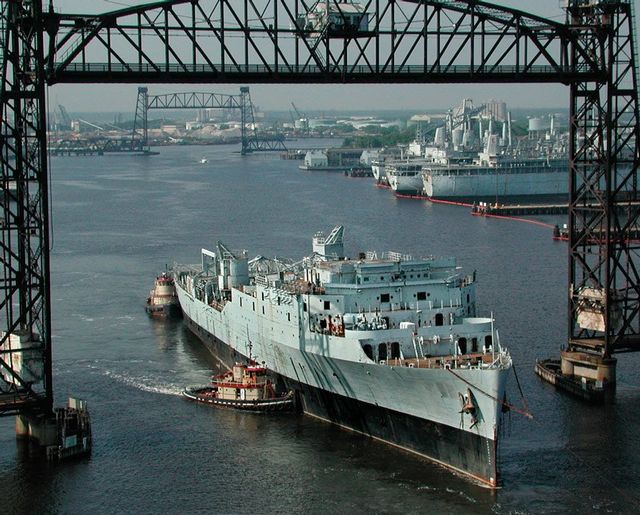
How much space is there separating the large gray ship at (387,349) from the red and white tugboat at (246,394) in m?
0.62

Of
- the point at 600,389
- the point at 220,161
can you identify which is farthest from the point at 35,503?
the point at 220,161

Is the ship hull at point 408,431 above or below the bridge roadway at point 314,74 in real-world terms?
below

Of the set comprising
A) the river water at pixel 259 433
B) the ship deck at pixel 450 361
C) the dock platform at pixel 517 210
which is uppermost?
the dock platform at pixel 517 210

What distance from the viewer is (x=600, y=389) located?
1426 inches

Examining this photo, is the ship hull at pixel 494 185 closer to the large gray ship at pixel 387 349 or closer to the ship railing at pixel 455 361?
the large gray ship at pixel 387 349

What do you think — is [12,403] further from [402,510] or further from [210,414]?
[402,510]

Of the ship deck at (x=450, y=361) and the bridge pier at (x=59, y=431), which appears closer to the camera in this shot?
the ship deck at (x=450, y=361)

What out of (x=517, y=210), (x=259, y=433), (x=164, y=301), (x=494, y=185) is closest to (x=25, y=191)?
(x=259, y=433)

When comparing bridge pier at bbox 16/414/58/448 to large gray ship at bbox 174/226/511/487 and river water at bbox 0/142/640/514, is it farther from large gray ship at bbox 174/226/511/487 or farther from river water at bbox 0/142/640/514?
large gray ship at bbox 174/226/511/487

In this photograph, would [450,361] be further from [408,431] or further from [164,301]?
[164,301]

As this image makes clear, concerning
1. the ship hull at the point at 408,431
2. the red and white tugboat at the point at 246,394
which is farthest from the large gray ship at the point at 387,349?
the red and white tugboat at the point at 246,394

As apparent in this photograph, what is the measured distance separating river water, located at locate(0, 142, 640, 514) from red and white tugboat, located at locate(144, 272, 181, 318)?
3.54 feet

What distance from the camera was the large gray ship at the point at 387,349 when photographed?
98.2 feet

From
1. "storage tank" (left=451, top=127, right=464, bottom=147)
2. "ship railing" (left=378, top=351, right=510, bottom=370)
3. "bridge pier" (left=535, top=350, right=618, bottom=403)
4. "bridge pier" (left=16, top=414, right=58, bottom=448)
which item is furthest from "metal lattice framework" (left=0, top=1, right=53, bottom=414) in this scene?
"storage tank" (left=451, top=127, right=464, bottom=147)
